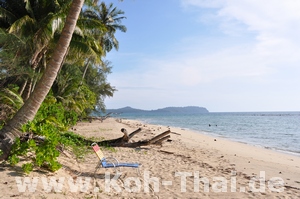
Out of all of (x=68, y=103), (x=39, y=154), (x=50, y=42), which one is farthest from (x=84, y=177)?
(x=68, y=103)

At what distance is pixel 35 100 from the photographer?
537 centimetres

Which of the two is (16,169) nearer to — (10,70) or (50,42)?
(10,70)

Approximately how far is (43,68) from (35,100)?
11.8 m

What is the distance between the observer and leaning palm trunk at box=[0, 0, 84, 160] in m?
5.18

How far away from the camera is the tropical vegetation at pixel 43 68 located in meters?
5.28

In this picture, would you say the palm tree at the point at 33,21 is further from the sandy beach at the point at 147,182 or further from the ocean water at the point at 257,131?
the ocean water at the point at 257,131

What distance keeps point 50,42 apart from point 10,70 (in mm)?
6143

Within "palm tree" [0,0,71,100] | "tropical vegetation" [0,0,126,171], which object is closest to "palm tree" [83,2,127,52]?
"tropical vegetation" [0,0,126,171]

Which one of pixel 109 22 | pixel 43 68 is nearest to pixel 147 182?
pixel 43 68

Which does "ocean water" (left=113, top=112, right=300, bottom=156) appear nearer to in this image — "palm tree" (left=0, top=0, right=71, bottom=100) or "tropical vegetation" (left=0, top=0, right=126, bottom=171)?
"tropical vegetation" (left=0, top=0, right=126, bottom=171)

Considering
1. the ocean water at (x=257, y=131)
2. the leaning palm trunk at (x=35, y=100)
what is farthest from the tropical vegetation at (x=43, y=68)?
the ocean water at (x=257, y=131)

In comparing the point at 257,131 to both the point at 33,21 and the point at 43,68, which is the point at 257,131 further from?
the point at 33,21

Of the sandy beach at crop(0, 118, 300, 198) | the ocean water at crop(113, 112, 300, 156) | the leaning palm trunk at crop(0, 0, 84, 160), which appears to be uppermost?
the leaning palm trunk at crop(0, 0, 84, 160)

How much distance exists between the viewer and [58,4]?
44.5 ft
